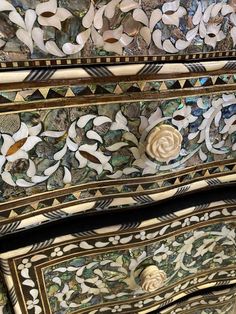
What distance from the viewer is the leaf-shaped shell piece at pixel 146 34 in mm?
408

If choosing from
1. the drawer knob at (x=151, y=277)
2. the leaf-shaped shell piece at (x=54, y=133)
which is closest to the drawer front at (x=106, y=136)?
the leaf-shaped shell piece at (x=54, y=133)

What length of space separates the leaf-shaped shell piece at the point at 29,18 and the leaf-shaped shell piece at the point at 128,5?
0.09m

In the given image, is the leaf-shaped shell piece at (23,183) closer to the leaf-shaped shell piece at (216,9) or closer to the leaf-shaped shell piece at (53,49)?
the leaf-shaped shell piece at (53,49)

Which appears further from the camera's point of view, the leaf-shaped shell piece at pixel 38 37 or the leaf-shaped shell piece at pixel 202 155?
the leaf-shaped shell piece at pixel 202 155

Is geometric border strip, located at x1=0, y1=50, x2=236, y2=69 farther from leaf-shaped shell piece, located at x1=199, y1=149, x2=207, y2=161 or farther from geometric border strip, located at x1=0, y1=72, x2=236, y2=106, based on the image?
leaf-shaped shell piece, located at x1=199, y1=149, x2=207, y2=161

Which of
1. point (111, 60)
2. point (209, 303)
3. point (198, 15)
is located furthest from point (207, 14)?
point (209, 303)

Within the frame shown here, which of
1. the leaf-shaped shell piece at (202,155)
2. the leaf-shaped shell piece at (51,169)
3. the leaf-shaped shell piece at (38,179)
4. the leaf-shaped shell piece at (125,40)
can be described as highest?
the leaf-shaped shell piece at (125,40)

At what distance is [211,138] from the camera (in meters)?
0.54

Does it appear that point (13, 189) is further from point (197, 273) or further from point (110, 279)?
point (197, 273)

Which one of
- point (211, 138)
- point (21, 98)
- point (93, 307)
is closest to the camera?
point (21, 98)

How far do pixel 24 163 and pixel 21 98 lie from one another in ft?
0.27

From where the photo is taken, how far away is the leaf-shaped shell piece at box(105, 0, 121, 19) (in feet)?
1.26

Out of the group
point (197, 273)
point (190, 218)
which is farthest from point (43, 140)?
point (197, 273)

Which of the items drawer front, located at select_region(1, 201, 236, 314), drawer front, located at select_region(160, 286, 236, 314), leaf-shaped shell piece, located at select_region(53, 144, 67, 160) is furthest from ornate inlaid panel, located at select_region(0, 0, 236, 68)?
drawer front, located at select_region(160, 286, 236, 314)
